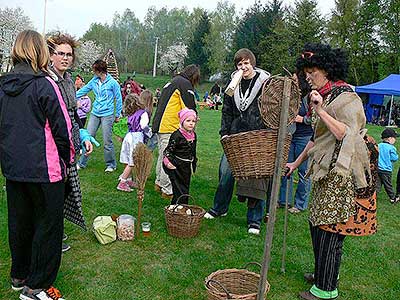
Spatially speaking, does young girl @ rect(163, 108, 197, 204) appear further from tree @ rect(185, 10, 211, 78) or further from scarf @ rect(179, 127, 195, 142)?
tree @ rect(185, 10, 211, 78)

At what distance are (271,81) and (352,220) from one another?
122 cm

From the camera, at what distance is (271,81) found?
2805 mm

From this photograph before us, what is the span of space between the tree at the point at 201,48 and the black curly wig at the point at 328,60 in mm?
47905

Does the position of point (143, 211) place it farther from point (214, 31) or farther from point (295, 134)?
point (214, 31)

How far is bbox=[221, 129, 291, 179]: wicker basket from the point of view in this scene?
2.96m

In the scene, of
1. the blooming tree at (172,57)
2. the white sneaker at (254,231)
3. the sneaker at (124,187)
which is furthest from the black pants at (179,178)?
the blooming tree at (172,57)

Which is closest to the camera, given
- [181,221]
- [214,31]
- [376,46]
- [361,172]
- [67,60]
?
[361,172]

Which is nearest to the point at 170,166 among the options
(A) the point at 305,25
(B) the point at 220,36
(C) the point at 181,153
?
(C) the point at 181,153

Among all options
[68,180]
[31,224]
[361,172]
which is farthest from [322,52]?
[31,224]

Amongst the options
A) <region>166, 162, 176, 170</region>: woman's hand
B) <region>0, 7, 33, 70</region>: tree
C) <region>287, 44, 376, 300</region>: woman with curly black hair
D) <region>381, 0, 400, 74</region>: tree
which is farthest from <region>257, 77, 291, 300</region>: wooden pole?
<region>0, 7, 33, 70</region>: tree

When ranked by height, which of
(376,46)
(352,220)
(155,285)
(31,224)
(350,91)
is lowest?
(155,285)

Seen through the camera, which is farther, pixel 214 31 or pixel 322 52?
pixel 214 31

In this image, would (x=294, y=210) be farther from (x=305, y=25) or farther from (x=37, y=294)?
(x=305, y=25)

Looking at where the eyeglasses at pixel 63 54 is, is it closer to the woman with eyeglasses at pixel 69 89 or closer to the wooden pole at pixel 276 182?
the woman with eyeglasses at pixel 69 89
